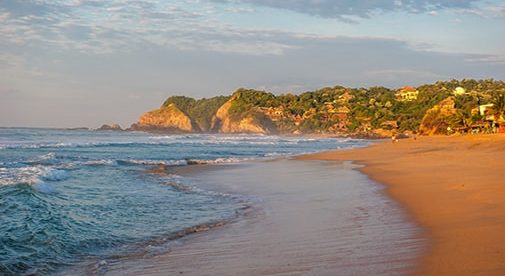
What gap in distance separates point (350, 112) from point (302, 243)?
130 meters

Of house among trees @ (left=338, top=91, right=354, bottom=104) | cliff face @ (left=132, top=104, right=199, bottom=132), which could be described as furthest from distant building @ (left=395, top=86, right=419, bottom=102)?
cliff face @ (left=132, top=104, right=199, bottom=132)

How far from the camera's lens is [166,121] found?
181875mm

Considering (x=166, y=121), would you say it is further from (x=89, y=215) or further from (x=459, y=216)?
(x=459, y=216)

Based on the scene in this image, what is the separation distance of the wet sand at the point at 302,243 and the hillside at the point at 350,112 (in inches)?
2549

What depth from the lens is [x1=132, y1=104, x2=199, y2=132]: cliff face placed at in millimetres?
176750

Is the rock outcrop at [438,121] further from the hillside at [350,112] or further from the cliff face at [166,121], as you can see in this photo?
the cliff face at [166,121]

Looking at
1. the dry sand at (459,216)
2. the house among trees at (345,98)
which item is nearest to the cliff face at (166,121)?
the house among trees at (345,98)

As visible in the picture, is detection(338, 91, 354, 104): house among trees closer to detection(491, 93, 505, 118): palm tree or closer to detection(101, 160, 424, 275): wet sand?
detection(491, 93, 505, 118): palm tree

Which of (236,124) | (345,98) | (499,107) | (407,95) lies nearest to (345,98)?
(345,98)

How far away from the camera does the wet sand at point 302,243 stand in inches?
230

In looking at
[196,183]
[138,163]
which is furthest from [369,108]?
[196,183]

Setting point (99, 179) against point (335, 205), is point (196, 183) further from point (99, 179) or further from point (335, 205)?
point (335, 205)

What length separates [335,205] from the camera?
10961mm

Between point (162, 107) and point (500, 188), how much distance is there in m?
188
